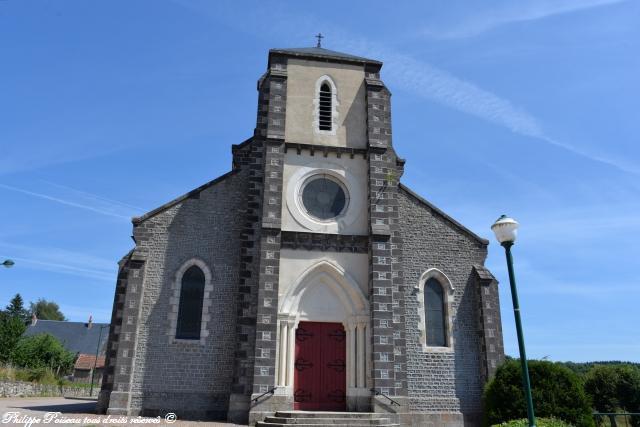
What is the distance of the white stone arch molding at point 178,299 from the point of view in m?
15.5

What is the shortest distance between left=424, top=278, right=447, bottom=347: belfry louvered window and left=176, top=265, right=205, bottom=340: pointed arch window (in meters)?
7.60

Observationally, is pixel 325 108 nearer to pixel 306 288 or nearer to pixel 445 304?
pixel 306 288

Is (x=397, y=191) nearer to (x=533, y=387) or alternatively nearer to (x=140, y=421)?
(x=533, y=387)

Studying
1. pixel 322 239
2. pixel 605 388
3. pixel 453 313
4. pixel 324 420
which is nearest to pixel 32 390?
pixel 322 239

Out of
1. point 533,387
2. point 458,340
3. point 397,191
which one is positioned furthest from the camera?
point 397,191

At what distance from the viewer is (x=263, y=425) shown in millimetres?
13086

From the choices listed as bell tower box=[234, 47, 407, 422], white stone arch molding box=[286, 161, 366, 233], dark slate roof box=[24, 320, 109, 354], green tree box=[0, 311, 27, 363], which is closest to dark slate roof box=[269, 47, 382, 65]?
bell tower box=[234, 47, 407, 422]

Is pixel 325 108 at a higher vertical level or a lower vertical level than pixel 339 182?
higher

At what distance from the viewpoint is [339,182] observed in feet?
56.9

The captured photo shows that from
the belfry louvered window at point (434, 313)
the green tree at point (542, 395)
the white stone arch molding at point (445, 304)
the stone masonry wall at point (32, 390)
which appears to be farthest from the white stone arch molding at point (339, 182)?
the stone masonry wall at point (32, 390)

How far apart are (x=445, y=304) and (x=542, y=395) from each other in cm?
612

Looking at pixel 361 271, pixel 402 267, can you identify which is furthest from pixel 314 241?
pixel 402 267

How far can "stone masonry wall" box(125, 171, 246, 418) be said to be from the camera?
14930 mm

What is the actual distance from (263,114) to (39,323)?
49682 millimetres
